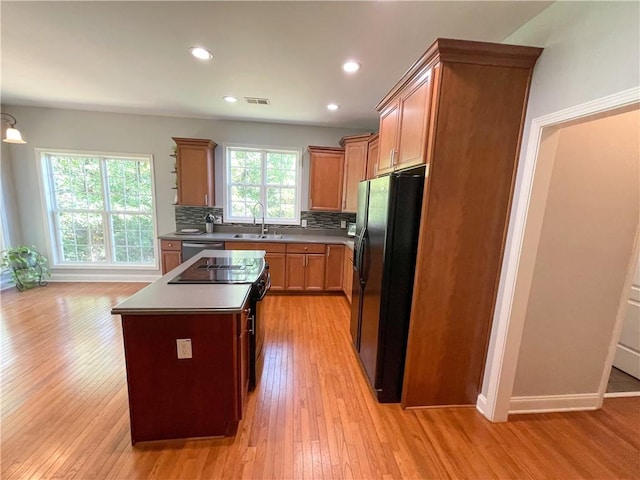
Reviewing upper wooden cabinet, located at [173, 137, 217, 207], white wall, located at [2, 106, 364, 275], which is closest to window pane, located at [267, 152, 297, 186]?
white wall, located at [2, 106, 364, 275]

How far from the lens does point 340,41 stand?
195 cm

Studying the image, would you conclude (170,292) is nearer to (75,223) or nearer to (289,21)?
(289,21)

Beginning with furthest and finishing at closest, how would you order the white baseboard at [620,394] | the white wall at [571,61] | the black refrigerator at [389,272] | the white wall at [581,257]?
the white baseboard at [620,394], the black refrigerator at [389,272], the white wall at [581,257], the white wall at [571,61]

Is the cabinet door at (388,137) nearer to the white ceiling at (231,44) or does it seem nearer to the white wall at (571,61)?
the white ceiling at (231,44)

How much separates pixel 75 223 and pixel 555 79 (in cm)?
601

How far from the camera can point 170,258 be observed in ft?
12.3

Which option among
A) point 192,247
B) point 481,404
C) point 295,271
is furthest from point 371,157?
point 481,404

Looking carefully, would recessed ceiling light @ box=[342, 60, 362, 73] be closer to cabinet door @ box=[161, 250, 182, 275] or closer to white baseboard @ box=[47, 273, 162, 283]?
cabinet door @ box=[161, 250, 182, 275]

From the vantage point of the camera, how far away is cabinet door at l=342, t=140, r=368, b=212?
3801 millimetres

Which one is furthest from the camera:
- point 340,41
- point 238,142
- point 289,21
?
point 238,142

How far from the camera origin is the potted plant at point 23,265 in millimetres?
3738

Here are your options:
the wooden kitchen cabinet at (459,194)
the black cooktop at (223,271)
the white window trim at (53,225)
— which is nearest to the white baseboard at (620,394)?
Answer: the wooden kitchen cabinet at (459,194)

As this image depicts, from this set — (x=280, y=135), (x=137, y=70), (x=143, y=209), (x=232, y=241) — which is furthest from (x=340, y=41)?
(x=143, y=209)

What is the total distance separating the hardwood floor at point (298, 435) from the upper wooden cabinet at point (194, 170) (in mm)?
2263
